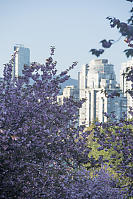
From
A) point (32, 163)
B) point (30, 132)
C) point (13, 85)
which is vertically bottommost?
point (32, 163)

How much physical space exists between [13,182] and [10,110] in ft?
6.28

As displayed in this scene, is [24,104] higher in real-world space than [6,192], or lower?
higher

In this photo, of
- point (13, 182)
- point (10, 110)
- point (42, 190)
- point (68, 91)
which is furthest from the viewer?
point (68, 91)

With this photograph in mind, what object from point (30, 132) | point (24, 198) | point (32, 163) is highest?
point (30, 132)

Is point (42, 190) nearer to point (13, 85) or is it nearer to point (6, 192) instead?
point (6, 192)

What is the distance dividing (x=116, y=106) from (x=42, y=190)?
13630 centimetres

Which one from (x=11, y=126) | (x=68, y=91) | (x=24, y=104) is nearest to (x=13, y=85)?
(x=24, y=104)

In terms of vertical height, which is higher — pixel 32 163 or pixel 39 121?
pixel 39 121

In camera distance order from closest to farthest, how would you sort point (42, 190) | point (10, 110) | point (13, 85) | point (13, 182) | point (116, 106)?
point (13, 182) → point (42, 190) → point (10, 110) → point (13, 85) → point (116, 106)

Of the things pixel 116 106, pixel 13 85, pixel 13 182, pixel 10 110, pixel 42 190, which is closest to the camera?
pixel 13 182

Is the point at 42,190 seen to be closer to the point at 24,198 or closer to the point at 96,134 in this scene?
the point at 24,198

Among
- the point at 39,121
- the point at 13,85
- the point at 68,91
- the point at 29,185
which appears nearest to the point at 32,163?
the point at 29,185

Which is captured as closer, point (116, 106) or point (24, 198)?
point (24, 198)

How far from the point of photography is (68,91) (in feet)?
556
